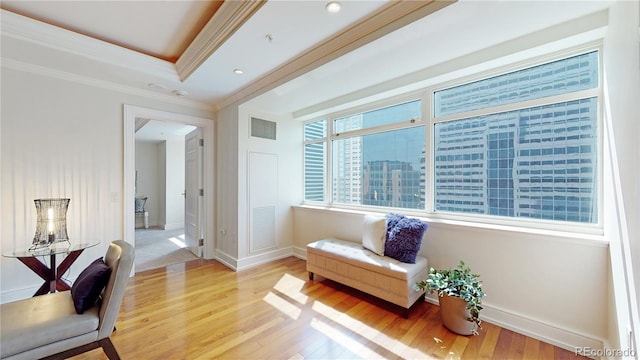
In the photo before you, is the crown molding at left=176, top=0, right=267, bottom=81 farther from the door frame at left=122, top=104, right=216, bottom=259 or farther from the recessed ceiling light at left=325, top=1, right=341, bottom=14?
the door frame at left=122, top=104, right=216, bottom=259

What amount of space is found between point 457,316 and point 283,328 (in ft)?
4.74

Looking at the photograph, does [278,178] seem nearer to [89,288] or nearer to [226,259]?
[226,259]

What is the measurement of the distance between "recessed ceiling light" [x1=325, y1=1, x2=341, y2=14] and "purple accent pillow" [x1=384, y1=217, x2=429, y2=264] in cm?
200

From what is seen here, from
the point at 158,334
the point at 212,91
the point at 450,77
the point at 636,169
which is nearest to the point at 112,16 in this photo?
the point at 212,91

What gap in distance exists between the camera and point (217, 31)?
209 centimetres

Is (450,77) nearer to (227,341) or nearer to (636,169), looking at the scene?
(636,169)

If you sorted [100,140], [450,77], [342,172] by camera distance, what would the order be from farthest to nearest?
[342,172], [100,140], [450,77]

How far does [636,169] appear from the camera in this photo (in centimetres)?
114

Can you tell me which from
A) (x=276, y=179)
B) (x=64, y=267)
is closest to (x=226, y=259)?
(x=276, y=179)

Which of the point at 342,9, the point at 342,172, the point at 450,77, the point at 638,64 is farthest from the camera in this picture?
the point at 342,172

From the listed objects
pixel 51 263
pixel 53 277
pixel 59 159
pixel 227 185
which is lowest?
pixel 53 277

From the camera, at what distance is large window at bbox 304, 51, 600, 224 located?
1.98m

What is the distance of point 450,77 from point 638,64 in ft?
5.05

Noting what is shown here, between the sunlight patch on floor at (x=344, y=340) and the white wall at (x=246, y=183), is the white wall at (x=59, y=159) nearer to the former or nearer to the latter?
the white wall at (x=246, y=183)
